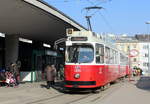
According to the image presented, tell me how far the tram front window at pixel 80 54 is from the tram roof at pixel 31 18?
2901mm

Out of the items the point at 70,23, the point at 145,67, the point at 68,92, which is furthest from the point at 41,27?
the point at 145,67

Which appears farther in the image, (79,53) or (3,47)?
(3,47)

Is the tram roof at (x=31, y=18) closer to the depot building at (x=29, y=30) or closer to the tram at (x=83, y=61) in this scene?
the depot building at (x=29, y=30)

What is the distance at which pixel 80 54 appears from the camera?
20156mm

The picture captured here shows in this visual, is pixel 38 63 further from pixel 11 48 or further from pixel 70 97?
pixel 70 97

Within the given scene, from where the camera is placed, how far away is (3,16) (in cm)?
2214

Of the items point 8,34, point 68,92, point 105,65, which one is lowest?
point 68,92

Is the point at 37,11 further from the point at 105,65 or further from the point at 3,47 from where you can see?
the point at 3,47

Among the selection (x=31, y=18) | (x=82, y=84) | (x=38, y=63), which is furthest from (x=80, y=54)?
(x=38, y=63)

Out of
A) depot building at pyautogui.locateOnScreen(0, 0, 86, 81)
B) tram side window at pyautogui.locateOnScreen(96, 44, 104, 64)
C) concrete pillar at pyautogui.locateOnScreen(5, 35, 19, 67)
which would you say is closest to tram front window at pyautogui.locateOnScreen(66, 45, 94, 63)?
tram side window at pyautogui.locateOnScreen(96, 44, 104, 64)

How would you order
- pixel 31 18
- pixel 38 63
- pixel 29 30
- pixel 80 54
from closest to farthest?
pixel 80 54 < pixel 31 18 < pixel 29 30 < pixel 38 63

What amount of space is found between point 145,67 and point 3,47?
343 feet

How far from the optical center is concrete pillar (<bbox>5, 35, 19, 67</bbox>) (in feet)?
102

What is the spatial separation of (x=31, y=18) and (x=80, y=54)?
17.2 ft
